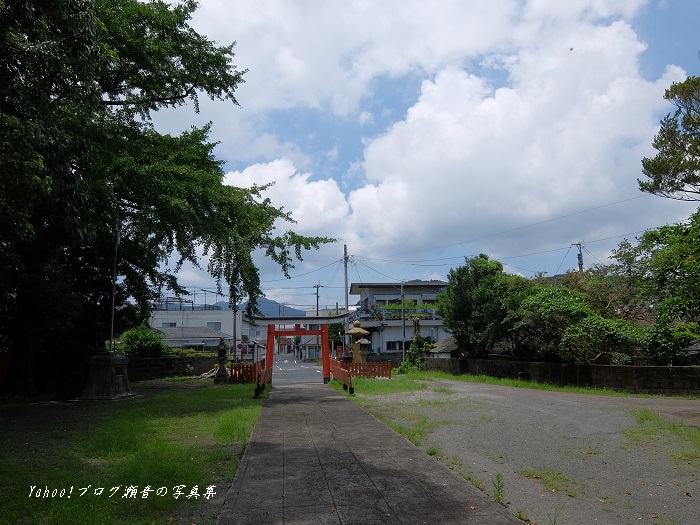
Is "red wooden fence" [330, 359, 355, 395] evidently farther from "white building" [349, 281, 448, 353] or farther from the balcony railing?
the balcony railing

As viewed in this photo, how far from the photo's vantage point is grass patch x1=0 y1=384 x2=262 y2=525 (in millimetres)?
5027

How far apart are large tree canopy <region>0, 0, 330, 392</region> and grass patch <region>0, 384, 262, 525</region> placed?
3656 mm

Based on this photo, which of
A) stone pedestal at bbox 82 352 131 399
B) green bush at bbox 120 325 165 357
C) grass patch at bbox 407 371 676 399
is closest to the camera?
stone pedestal at bbox 82 352 131 399

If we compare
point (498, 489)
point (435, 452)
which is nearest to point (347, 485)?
point (498, 489)

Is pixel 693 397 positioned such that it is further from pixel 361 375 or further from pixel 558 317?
pixel 361 375

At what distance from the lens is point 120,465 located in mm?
6832

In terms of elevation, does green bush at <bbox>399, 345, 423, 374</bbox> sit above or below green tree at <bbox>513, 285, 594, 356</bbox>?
below

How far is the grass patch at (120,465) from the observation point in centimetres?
503

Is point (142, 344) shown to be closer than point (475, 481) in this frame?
No

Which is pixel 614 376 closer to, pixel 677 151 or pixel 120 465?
pixel 677 151

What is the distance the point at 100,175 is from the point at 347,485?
34.0 ft

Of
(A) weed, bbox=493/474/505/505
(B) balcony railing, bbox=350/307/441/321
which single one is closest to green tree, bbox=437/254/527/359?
(A) weed, bbox=493/474/505/505

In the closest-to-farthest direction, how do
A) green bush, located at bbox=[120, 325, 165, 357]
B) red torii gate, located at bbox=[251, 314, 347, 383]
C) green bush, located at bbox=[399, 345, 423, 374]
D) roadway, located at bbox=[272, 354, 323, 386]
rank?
1. red torii gate, located at bbox=[251, 314, 347, 383]
2. roadway, located at bbox=[272, 354, 323, 386]
3. green bush, located at bbox=[120, 325, 165, 357]
4. green bush, located at bbox=[399, 345, 423, 374]

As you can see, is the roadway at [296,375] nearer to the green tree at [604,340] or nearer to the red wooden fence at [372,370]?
the red wooden fence at [372,370]
